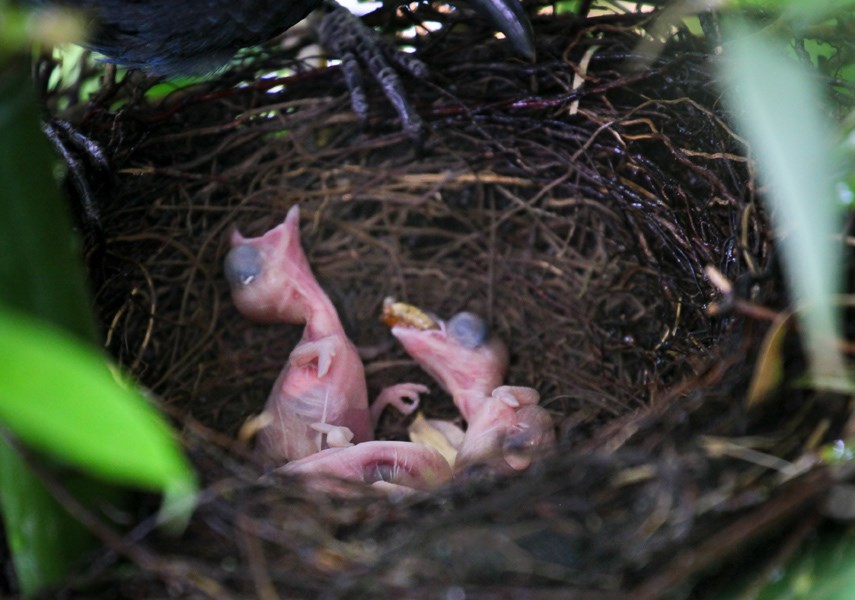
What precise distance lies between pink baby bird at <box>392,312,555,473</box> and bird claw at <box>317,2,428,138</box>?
27 centimetres

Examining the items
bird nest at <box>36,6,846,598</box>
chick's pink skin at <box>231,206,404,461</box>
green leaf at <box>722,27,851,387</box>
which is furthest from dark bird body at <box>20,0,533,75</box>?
green leaf at <box>722,27,851,387</box>

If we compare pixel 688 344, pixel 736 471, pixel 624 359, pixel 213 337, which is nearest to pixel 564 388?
pixel 624 359

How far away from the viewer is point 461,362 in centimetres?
113

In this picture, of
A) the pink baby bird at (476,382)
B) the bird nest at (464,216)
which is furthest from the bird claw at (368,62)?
the pink baby bird at (476,382)

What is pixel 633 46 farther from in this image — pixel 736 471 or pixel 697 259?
pixel 736 471

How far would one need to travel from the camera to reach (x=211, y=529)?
1.99 feet

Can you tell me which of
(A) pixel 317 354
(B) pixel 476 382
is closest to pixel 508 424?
(B) pixel 476 382

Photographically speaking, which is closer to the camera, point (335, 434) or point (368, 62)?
point (335, 434)

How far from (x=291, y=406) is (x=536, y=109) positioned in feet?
1.62

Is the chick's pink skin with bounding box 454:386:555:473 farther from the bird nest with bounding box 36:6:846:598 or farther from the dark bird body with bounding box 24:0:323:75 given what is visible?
the dark bird body with bounding box 24:0:323:75

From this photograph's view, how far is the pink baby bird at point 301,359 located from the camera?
107 centimetres

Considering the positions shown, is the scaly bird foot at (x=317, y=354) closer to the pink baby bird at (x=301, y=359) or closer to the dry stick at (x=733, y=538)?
the pink baby bird at (x=301, y=359)

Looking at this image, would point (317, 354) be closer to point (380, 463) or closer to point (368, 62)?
point (380, 463)

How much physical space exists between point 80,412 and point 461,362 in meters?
0.80
